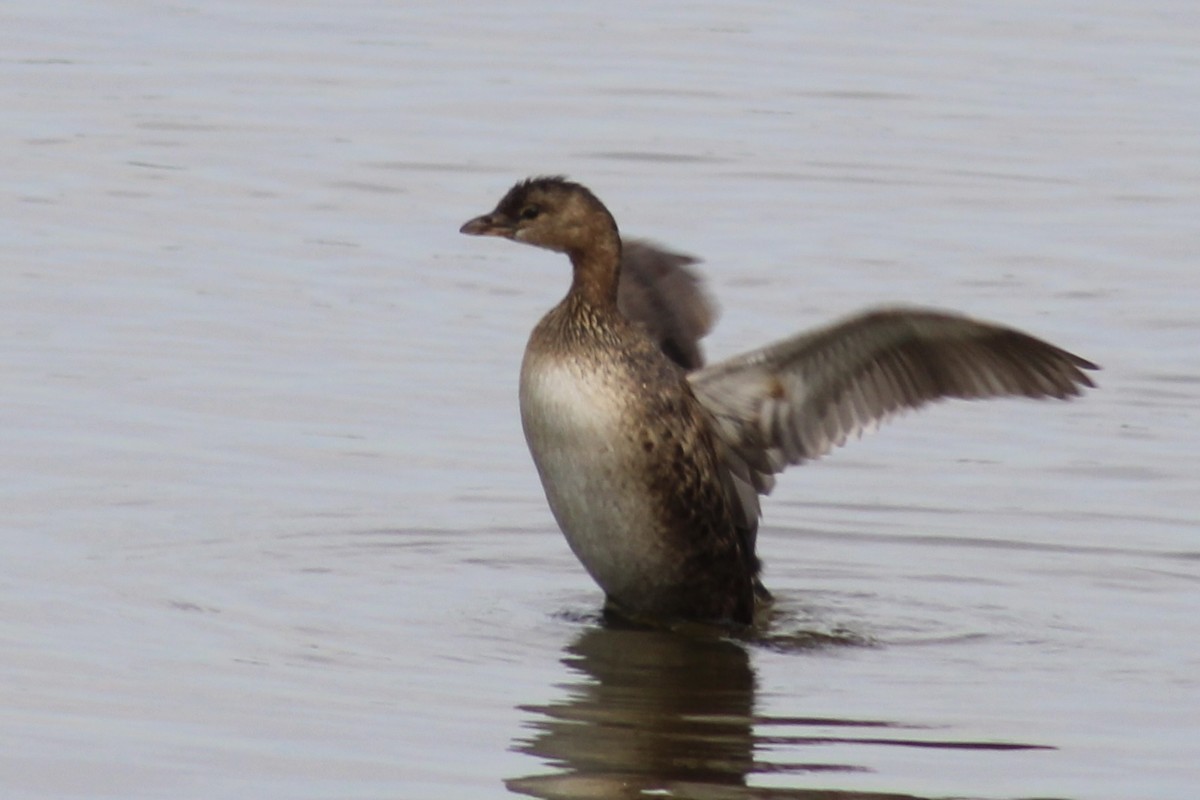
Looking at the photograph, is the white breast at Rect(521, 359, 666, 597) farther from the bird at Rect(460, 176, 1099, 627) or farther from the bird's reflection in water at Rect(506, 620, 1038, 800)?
the bird's reflection in water at Rect(506, 620, 1038, 800)

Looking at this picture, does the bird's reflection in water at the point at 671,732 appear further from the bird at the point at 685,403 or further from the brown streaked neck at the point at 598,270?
the brown streaked neck at the point at 598,270

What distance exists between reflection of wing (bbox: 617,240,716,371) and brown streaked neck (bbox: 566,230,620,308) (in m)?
0.61

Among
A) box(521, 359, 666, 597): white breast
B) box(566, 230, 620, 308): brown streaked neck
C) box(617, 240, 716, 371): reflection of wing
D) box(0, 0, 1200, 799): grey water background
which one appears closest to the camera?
box(0, 0, 1200, 799): grey water background

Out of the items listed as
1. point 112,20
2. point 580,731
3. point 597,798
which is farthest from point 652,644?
point 112,20

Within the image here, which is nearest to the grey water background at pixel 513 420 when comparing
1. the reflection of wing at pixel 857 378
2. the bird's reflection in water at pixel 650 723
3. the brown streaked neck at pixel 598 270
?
the bird's reflection in water at pixel 650 723

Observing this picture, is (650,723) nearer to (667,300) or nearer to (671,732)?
(671,732)

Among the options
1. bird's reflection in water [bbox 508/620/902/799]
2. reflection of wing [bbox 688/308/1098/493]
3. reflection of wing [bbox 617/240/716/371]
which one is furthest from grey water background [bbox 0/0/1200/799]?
reflection of wing [bbox 617/240/716/371]

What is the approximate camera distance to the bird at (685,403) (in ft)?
28.8

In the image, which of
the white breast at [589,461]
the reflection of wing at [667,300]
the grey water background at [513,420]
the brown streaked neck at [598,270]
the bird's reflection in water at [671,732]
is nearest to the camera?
the bird's reflection in water at [671,732]

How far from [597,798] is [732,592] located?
2.22 metres

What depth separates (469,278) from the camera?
534 inches

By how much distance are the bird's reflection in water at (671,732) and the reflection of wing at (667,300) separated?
1459 millimetres

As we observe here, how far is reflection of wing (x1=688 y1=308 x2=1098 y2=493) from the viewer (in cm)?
877

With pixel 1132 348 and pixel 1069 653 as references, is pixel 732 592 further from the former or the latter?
pixel 1132 348
